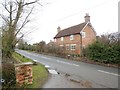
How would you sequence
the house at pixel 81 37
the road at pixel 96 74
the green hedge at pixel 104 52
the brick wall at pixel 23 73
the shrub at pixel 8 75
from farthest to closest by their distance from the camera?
the house at pixel 81 37
the green hedge at pixel 104 52
the road at pixel 96 74
the brick wall at pixel 23 73
the shrub at pixel 8 75

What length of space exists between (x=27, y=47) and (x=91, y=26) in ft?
112

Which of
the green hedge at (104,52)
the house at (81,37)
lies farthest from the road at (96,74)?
the house at (81,37)

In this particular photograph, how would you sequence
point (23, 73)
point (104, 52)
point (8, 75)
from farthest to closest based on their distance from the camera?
point (104, 52)
point (23, 73)
point (8, 75)

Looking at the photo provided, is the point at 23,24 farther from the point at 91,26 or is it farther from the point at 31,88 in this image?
the point at 91,26

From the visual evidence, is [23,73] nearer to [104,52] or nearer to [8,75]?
[8,75]

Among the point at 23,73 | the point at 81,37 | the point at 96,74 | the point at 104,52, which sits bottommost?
the point at 96,74

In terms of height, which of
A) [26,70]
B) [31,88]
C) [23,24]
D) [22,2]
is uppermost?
[22,2]

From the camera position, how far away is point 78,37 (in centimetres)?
4966

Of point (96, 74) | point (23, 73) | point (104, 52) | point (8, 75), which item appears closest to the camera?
point (8, 75)

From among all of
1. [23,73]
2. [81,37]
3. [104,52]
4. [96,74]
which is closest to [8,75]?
[23,73]

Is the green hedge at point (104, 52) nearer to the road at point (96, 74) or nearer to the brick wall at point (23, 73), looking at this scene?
the road at point (96, 74)

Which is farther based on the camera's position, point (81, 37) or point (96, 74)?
point (81, 37)

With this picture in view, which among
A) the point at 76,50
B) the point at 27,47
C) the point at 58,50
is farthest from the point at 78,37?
the point at 27,47

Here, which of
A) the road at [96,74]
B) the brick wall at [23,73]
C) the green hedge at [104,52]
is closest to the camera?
the brick wall at [23,73]
